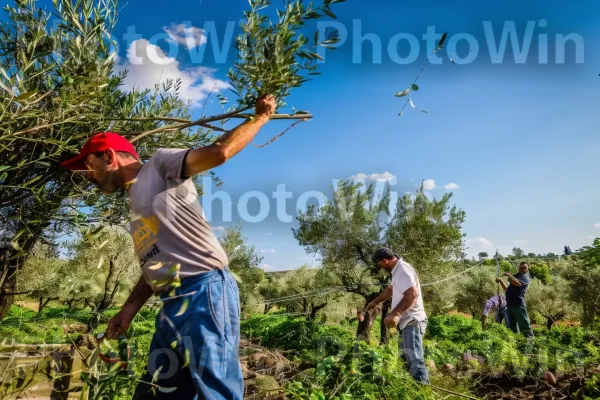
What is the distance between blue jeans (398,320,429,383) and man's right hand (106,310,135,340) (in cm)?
371

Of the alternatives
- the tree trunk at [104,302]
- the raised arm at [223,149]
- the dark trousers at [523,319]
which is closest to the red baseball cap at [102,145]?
the raised arm at [223,149]

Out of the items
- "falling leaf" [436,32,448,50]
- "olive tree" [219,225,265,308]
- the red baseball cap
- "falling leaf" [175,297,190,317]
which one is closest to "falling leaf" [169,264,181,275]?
"falling leaf" [175,297,190,317]

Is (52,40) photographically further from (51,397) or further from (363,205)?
(363,205)

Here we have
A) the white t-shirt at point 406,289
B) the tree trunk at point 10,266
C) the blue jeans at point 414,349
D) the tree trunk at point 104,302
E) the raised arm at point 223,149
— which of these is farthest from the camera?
the white t-shirt at point 406,289

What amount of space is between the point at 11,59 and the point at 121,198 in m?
1.38

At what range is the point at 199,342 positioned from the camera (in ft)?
6.21

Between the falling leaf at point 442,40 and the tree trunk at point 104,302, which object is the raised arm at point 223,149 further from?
the tree trunk at point 104,302

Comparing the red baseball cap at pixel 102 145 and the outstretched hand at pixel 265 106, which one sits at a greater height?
the outstretched hand at pixel 265 106

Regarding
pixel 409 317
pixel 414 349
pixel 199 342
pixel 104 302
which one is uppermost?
pixel 199 342

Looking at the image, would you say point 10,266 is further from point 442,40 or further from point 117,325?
point 442,40

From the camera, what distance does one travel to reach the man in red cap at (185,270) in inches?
74.3

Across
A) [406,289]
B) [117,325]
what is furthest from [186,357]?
[406,289]

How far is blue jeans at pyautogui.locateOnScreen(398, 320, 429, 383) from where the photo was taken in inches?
198

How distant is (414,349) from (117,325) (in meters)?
3.91
